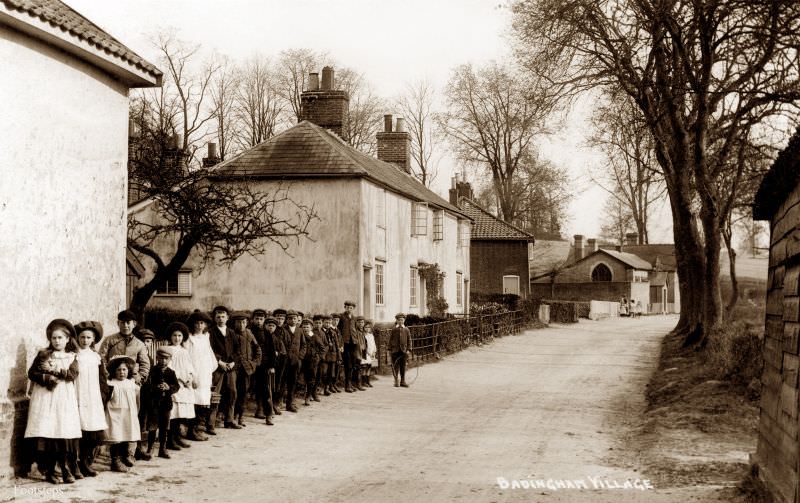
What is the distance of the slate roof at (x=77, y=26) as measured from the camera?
983 centimetres

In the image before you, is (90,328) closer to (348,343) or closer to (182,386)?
(182,386)

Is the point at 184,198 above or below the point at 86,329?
above

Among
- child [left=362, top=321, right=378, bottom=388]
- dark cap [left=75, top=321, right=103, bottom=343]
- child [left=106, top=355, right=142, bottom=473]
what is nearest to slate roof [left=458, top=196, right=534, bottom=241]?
child [left=362, top=321, right=378, bottom=388]

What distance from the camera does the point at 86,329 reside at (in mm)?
9633

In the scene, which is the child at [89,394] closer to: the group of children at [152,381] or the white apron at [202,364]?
the group of children at [152,381]

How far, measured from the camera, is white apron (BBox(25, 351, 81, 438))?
9.05 metres

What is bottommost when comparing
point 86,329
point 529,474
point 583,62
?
point 529,474

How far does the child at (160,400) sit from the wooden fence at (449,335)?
11208 millimetres

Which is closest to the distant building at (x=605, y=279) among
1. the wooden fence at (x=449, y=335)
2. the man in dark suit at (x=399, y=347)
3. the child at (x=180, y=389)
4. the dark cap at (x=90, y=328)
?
the wooden fence at (x=449, y=335)

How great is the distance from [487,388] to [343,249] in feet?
27.7

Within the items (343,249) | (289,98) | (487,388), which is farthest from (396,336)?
(289,98)

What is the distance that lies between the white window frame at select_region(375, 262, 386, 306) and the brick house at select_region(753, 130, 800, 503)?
754 inches

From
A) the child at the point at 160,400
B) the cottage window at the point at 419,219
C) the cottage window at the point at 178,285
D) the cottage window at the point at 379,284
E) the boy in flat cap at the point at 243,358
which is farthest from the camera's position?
the cottage window at the point at 419,219

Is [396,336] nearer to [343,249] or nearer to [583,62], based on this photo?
[343,249]
